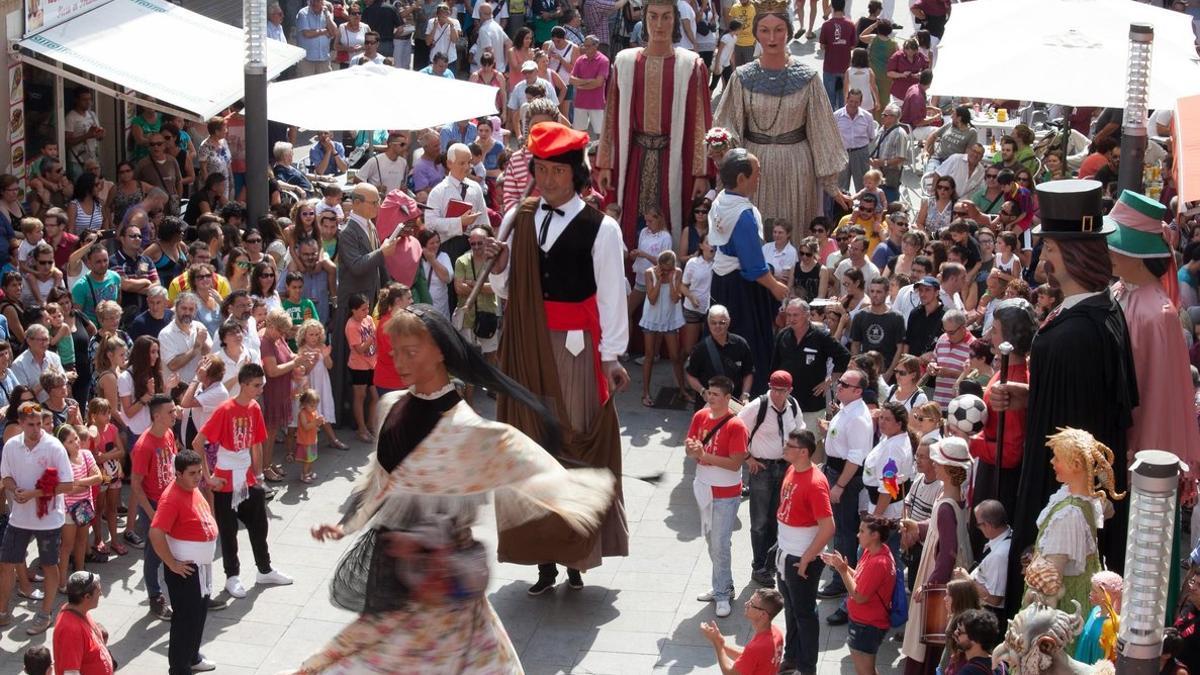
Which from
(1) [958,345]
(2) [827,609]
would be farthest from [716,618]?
(1) [958,345]

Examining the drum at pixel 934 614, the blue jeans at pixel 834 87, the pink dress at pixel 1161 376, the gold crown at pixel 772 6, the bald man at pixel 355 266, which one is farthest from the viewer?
the blue jeans at pixel 834 87

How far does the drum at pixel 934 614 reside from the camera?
8.39 m

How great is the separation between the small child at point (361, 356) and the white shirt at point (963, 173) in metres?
5.40

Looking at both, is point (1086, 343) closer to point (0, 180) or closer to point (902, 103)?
point (0, 180)

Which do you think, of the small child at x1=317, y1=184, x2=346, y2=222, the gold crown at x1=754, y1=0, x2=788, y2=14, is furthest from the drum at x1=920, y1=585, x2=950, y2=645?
the small child at x1=317, y1=184, x2=346, y2=222

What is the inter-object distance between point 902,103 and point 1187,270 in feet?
21.8

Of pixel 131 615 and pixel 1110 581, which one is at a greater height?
pixel 1110 581

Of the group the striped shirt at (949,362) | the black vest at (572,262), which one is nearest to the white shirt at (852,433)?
the striped shirt at (949,362)

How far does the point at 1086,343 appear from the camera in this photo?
716 cm

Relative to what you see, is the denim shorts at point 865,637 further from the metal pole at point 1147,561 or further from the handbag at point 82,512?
the handbag at point 82,512

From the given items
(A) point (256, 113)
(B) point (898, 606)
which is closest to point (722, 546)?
(B) point (898, 606)

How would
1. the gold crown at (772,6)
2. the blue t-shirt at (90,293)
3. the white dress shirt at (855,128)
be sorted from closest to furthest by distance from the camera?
1. the blue t-shirt at (90,293)
2. the gold crown at (772,6)
3. the white dress shirt at (855,128)

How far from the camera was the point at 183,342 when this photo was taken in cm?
1140

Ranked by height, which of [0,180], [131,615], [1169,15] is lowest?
[131,615]
